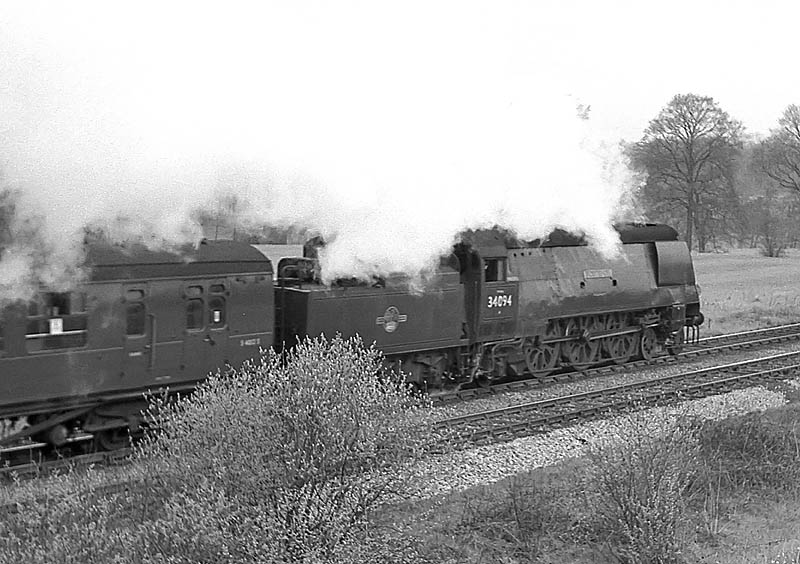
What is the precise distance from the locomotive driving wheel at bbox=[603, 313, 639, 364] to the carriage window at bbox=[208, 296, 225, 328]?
9246 millimetres

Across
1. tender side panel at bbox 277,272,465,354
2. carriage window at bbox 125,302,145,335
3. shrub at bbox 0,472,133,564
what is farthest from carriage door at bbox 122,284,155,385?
shrub at bbox 0,472,133,564

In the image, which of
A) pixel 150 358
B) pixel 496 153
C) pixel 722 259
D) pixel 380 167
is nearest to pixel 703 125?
pixel 722 259

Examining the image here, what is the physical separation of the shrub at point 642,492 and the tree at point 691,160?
36442 millimetres

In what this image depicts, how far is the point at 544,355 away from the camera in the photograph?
16500 millimetres

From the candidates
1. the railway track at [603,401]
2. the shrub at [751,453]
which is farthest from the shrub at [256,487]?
the shrub at [751,453]

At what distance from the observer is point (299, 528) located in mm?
6523

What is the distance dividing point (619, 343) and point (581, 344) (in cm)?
138

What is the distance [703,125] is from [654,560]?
140ft

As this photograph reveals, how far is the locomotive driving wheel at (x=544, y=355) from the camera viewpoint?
52.5ft

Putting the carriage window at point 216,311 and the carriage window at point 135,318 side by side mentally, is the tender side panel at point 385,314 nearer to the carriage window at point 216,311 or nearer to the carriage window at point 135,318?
the carriage window at point 216,311

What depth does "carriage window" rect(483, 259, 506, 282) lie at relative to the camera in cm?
1455

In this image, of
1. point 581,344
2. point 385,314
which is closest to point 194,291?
point 385,314

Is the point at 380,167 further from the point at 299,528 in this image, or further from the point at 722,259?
the point at 722,259

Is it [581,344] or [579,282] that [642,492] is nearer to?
[579,282]
